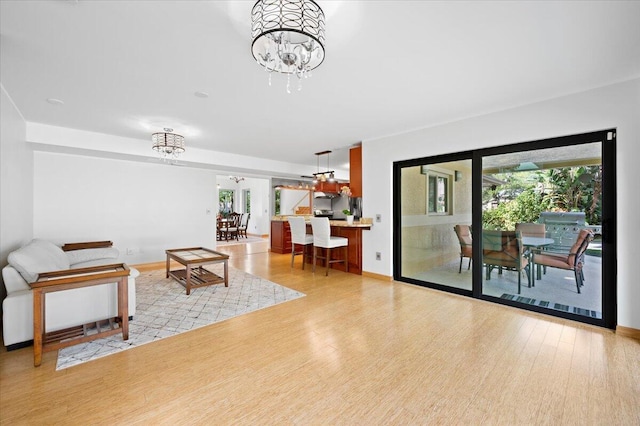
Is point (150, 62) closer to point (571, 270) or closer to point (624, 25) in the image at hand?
point (624, 25)

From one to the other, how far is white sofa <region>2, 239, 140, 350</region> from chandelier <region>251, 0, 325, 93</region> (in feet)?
8.34

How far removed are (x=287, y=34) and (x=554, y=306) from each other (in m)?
3.88

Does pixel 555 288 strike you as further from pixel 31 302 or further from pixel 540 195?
pixel 31 302

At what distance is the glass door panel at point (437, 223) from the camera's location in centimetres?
385

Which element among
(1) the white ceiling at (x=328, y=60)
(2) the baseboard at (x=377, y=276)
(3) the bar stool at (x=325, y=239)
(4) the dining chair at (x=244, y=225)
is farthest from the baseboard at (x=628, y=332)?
(4) the dining chair at (x=244, y=225)

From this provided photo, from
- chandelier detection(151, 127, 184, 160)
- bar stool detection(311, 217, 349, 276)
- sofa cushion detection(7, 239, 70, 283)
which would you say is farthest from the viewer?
bar stool detection(311, 217, 349, 276)

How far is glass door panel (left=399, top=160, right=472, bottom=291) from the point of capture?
3.85 meters

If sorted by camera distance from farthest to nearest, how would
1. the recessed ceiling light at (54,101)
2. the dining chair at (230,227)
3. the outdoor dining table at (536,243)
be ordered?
the dining chair at (230,227) < the outdoor dining table at (536,243) < the recessed ceiling light at (54,101)

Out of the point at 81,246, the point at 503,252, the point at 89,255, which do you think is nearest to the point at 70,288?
the point at 89,255

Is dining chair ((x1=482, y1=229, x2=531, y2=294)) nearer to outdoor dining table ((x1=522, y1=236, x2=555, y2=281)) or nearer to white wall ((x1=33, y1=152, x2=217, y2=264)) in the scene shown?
outdoor dining table ((x1=522, y1=236, x2=555, y2=281))

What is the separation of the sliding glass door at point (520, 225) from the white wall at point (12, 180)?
4.97m

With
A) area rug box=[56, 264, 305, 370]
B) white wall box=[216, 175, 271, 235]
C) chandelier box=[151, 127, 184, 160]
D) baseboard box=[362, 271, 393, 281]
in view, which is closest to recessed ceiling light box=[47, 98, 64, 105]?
chandelier box=[151, 127, 184, 160]

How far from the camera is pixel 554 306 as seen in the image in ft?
10.1

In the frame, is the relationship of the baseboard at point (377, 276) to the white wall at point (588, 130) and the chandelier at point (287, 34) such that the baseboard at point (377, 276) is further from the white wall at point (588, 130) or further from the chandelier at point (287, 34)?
the chandelier at point (287, 34)
